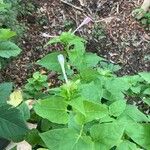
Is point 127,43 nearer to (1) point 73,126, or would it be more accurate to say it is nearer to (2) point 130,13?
(2) point 130,13

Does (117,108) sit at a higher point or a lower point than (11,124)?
higher

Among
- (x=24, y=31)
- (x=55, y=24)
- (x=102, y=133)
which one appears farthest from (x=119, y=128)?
(x=55, y=24)

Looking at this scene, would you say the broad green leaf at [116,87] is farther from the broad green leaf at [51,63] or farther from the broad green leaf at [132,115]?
the broad green leaf at [51,63]

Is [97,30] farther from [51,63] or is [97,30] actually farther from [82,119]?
[82,119]

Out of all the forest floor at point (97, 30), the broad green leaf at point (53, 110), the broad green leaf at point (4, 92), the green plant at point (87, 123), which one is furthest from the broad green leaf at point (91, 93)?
the forest floor at point (97, 30)

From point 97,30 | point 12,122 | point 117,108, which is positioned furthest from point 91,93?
point 97,30
